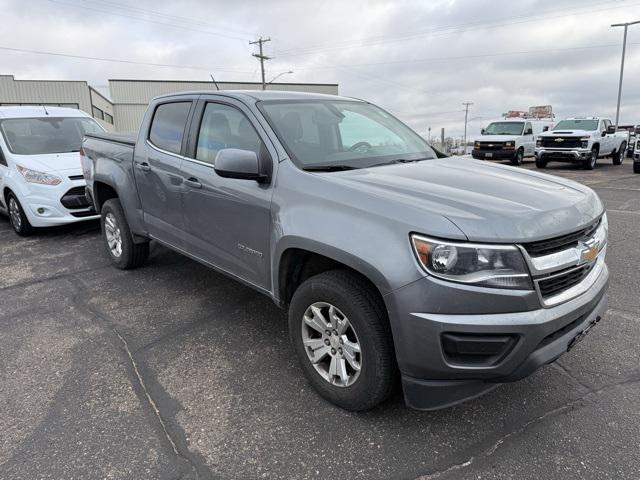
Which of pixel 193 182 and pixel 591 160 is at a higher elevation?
pixel 193 182

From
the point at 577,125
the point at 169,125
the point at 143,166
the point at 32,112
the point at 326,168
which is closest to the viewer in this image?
the point at 326,168

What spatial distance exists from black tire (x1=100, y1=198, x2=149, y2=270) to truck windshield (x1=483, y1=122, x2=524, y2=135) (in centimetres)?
1825

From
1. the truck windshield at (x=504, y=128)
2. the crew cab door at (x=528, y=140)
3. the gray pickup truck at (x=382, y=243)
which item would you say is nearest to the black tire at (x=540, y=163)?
the crew cab door at (x=528, y=140)

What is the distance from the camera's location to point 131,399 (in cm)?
291

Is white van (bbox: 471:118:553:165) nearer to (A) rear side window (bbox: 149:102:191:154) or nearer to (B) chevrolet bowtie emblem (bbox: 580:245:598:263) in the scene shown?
(A) rear side window (bbox: 149:102:191:154)

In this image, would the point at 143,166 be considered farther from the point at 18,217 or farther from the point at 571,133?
the point at 571,133

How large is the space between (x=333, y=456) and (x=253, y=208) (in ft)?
5.11

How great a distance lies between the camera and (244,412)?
2.77 meters

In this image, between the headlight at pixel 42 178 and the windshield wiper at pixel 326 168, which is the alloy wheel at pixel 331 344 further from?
the headlight at pixel 42 178

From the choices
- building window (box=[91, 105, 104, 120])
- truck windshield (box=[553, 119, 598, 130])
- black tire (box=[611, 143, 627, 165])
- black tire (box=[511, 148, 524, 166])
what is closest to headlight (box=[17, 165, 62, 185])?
black tire (box=[511, 148, 524, 166])

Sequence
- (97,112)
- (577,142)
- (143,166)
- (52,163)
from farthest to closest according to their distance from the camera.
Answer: (97,112)
(577,142)
(52,163)
(143,166)

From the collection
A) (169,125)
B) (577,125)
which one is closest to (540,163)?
(577,125)

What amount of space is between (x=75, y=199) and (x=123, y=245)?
7.45 feet

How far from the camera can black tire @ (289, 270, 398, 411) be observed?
7.85 feet
